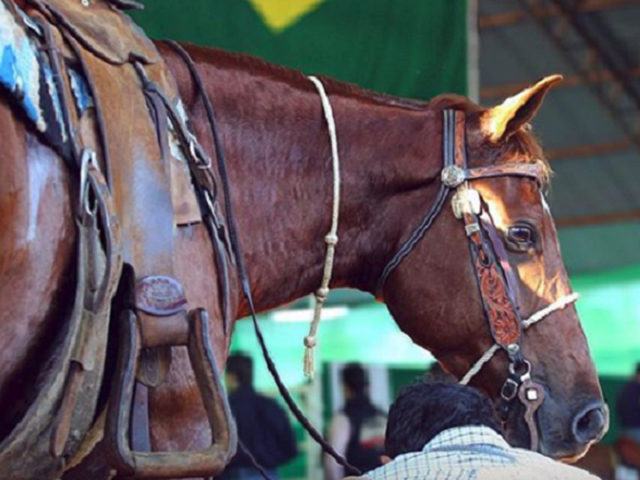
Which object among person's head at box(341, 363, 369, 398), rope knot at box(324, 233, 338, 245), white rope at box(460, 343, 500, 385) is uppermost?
rope knot at box(324, 233, 338, 245)

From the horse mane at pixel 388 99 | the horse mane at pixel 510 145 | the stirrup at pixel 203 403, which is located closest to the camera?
the stirrup at pixel 203 403

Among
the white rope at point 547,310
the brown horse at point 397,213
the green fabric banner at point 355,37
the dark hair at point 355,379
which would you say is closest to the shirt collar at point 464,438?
the brown horse at point 397,213

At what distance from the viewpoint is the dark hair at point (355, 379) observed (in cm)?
641

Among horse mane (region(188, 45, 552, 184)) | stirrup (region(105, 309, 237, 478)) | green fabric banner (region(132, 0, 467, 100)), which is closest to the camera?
stirrup (region(105, 309, 237, 478))

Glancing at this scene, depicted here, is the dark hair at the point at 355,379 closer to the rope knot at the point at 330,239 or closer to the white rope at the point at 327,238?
the white rope at the point at 327,238

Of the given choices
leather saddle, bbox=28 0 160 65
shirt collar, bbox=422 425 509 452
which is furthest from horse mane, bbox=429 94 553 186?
shirt collar, bbox=422 425 509 452

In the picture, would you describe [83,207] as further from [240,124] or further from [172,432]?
[240,124]

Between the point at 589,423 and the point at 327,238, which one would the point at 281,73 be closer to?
the point at 327,238

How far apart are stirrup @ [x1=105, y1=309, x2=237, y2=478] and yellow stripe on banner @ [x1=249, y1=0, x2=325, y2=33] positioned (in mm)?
2126

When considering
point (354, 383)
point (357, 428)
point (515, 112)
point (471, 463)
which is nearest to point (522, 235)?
point (515, 112)

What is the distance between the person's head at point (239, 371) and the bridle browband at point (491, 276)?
9.15ft

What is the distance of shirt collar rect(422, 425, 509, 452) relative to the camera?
2.06 m

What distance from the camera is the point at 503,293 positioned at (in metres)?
2.84

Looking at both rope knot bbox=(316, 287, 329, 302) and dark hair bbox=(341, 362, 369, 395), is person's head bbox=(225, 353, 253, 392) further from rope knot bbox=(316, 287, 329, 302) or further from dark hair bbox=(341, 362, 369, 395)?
rope knot bbox=(316, 287, 329, 302)
